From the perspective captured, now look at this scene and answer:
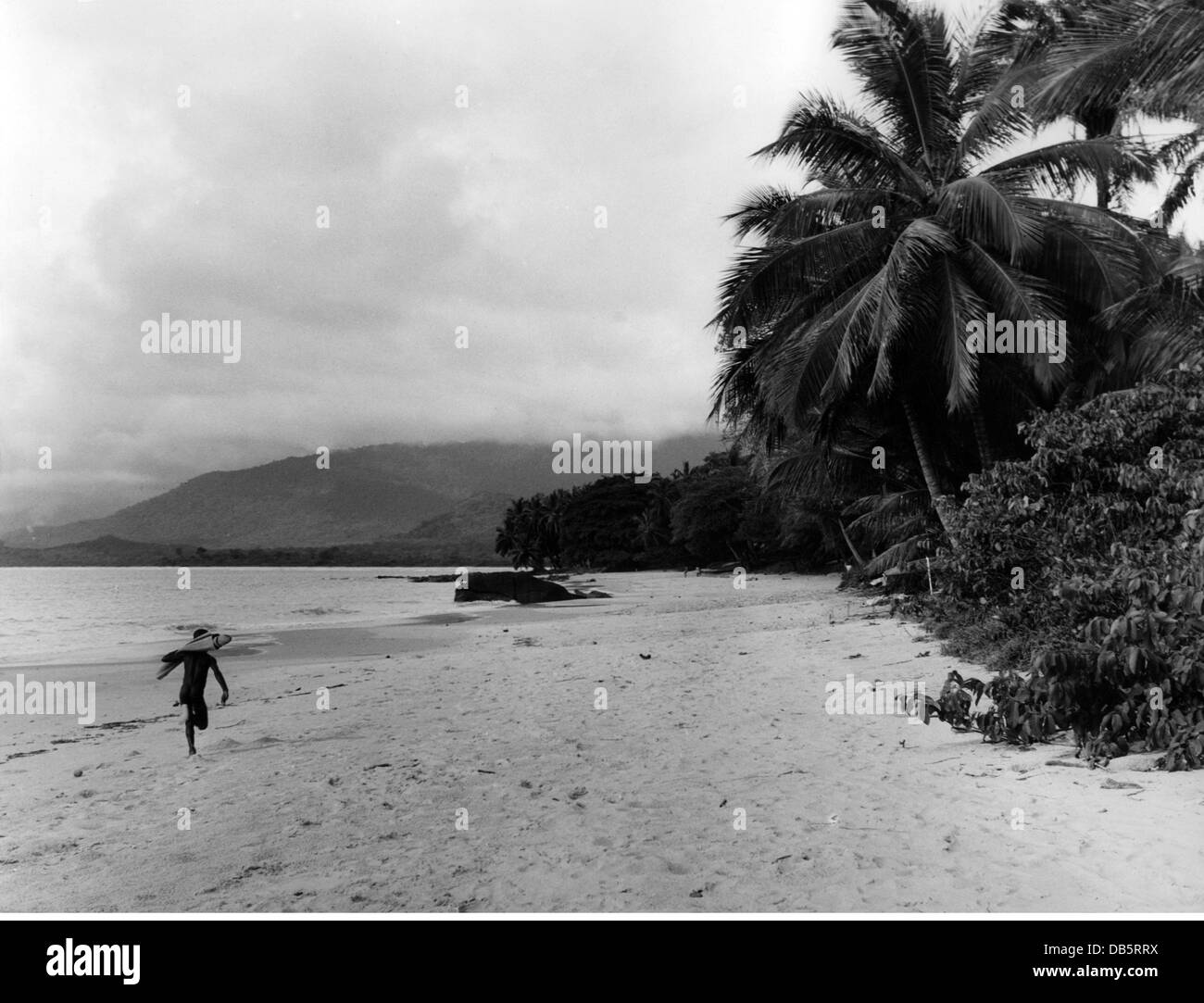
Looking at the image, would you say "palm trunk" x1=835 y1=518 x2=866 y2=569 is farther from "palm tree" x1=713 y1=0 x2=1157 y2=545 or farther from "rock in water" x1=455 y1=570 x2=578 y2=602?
"palm tree" x1=713 y1=0 x2=1157 y2=545

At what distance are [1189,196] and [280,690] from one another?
19593mm

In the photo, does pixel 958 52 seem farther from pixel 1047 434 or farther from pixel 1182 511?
pixel 1182 511

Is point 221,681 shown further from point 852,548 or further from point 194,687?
point 852,548

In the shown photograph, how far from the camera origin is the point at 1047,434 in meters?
9.66

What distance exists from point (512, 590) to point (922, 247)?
31835 millimetres

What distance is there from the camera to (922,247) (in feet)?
43.3

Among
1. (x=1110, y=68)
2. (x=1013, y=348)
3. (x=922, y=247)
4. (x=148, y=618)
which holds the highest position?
(x=1110, y=68)

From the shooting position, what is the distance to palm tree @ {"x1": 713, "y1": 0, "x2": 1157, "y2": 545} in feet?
43.0

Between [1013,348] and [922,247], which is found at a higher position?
[922,247]

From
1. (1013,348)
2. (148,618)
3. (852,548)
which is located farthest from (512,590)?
(1013,348)

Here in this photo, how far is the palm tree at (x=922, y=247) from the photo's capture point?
43.0ft

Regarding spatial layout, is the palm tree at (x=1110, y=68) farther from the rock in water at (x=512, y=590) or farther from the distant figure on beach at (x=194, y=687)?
the rock in water at (x=512, y=590)
